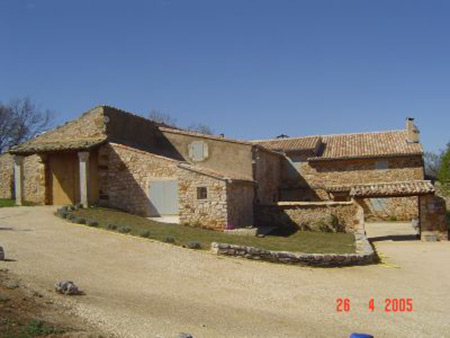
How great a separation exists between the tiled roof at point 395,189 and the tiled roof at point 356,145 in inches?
420

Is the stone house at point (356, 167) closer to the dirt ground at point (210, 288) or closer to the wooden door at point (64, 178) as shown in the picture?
the wooden door at point (64, 178)

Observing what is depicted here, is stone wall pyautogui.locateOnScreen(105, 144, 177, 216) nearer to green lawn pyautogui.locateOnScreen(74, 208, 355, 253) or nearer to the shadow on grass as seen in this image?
green lawn pyautogui.locateOnScreen(74, 208, 355, 253)

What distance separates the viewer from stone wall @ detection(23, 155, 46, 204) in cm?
2648

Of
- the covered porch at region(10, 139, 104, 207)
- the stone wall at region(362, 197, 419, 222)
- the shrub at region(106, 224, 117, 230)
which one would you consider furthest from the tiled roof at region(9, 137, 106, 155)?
the stone wall at region(362, 197, 419, 222)

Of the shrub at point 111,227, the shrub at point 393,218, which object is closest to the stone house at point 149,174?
the shrub at point 393,218

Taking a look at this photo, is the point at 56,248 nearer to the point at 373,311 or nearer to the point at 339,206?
the point at 373,311

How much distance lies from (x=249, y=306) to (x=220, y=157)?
18692mm

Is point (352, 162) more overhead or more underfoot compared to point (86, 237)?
more overhead

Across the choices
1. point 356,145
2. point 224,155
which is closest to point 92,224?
point 224,155

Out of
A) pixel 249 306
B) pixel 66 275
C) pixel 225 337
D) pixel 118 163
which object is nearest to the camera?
pixel 225 337

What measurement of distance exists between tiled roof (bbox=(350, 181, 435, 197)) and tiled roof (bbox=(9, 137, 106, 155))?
12774 mm

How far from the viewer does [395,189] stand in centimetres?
2534

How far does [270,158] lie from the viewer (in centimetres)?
3475

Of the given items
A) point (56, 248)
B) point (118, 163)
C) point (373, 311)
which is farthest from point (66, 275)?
point (118, 163)
